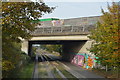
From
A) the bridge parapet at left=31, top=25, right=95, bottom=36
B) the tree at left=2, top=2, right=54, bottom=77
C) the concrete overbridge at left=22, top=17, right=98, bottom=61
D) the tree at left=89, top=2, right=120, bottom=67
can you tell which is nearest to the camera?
the tree at left=2, top=2, right=54, bottom=77

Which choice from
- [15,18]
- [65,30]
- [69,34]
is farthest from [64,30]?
[15,18]

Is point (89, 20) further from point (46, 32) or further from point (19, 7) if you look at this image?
point (19, 7)

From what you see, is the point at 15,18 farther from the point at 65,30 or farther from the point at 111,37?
the point at 65,30

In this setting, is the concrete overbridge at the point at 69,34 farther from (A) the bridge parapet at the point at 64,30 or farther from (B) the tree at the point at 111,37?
(B) the tree at the point at 111,37

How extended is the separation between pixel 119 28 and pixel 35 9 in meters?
8.64

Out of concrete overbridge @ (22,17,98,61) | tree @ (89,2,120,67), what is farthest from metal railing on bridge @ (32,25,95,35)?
tree @ (89,2,120,67)

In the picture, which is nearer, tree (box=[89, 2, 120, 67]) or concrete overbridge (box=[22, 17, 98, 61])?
tree (box=[89, 2, 120, 67])

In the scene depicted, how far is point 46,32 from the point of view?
37.8 m

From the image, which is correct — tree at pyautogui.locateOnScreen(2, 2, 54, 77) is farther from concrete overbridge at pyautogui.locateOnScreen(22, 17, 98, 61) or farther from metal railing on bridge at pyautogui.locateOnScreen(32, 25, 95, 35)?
metal railing on bridge at pyautogui.locateOnScreen(32, 25, 95, 35)

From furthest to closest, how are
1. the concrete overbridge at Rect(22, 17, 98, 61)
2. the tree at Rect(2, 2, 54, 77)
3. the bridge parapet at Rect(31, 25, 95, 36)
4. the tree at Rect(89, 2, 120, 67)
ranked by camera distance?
the bridge parapet at Rect(31, 25, 95, 36)
the concrete overbridge at Rect(22, 17, 98, 61)
the tree at Rect(89, 2, 120, 67)
the tree at Rect(2, 2, 54, 77)

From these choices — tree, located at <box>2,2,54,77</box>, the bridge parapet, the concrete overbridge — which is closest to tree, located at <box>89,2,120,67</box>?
tree, located at <box>2,2,54,77</box>

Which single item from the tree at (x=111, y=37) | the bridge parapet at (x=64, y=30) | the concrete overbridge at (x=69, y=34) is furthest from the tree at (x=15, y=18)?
the bridge parapet at (x=64, y=30)

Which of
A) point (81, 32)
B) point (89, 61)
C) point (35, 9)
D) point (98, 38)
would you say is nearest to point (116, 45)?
point (98, 38)

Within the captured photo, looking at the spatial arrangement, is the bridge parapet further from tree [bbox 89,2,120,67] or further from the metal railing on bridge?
tree [bbox 89,2,120,67]
